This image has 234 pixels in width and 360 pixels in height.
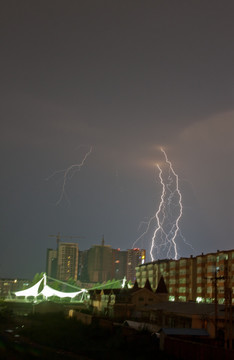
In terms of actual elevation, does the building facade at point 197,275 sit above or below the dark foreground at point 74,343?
above

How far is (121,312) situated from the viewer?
63406 millimetres

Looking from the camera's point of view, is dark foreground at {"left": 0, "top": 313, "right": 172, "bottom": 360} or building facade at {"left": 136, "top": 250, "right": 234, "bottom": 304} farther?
building facade at {"left": 136, "top": 250, "right": 234, "bottom": 304}

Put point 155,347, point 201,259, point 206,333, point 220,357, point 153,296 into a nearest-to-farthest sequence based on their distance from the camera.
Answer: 1. point 220,357
2. point 155,347
3. point 206,333
4. point 153,296
5. point 201,259

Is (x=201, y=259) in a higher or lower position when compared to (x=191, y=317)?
higher

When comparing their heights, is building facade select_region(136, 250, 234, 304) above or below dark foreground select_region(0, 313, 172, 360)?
above

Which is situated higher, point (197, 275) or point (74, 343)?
point (197, 275)

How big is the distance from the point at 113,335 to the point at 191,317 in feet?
28.5

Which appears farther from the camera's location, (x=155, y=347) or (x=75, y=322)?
(x=75, y=322)

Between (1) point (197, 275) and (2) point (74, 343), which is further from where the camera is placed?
(1) point (197, 275)

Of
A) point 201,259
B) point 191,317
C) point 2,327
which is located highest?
point 201,259

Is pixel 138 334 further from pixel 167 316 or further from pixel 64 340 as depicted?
pixel 167 316

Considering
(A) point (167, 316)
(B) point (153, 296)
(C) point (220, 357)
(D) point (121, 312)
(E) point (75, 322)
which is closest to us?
(C) point (220, 357)

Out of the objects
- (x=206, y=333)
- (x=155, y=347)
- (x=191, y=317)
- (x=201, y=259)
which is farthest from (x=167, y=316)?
(x=201, y=259)

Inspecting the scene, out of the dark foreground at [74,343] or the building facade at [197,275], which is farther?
the building facade at [197,275]
